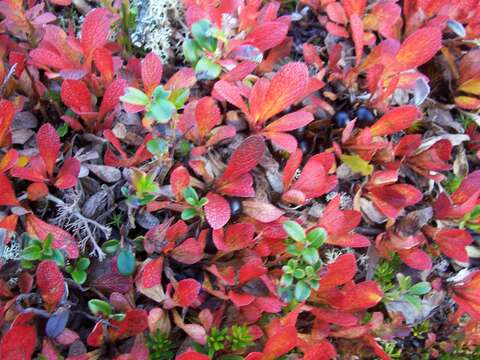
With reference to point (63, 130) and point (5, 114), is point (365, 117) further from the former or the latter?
point (5, 114)

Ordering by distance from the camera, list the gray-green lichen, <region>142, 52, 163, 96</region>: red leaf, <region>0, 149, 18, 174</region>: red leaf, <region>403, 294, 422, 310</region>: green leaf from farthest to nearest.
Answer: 1. the gray-green lichen
2. <region>403, 294, 422, 310</region>: green leaf
3. <region>142, 52, 163, 96</region>: red leaf
4. <region>0, 149, 18, 174</region>: red leaf

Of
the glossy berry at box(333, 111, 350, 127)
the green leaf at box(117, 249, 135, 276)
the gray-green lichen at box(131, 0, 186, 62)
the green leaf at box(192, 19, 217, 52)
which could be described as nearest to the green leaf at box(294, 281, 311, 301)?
the green leaf at box(117, 249, 135, 276)

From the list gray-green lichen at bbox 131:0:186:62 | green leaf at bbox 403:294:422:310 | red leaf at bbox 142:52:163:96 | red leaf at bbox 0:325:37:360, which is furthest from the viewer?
gray-green lichen at bbox 131:0:186:62

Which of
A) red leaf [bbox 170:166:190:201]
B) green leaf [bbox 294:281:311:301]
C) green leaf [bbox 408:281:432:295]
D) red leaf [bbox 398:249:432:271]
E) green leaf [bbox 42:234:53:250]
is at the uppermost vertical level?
red leaf [bbox 170:166:190:201]

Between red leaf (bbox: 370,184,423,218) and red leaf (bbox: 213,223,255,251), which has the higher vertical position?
red leaf (bbox: 213,223,255,251)

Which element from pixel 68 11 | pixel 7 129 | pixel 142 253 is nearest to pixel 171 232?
pixel 142 253

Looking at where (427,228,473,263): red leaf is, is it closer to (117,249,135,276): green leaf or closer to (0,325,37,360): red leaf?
(117,249,135,276): green leaf

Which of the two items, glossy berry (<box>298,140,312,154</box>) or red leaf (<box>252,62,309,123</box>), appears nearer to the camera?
red leaf (<box>252,62,309,123</box>)

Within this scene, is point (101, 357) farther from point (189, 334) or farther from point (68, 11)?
point (68, 11)
